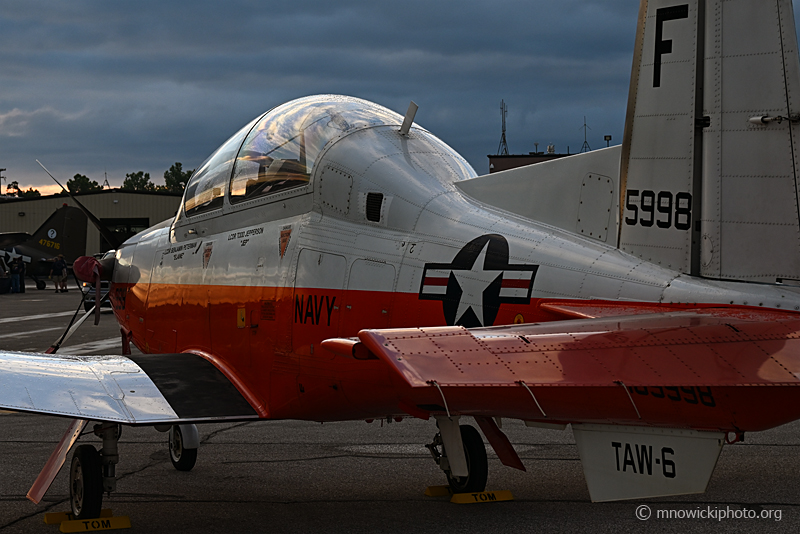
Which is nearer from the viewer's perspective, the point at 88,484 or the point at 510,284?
the point at 510,284

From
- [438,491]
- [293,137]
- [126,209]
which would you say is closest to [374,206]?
[293,137]

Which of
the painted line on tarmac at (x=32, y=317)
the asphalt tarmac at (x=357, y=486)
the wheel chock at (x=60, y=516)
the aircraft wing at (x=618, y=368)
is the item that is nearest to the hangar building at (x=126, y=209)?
the painted line on tarmac at (x=32, y=317)

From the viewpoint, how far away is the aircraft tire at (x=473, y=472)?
23.6ft

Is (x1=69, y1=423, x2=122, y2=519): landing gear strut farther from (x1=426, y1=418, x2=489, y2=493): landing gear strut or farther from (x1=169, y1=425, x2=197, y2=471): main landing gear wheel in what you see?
(x1=426, y1=418, x2=489, y2=493): landing gear strut

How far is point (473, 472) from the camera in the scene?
23.8 feet

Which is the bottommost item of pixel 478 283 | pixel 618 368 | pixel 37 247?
pixel 37 247

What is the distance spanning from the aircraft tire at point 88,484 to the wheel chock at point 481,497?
9.23ft

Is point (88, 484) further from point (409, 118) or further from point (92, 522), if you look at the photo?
point (409, 118)

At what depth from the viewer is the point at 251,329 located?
6.62 meters

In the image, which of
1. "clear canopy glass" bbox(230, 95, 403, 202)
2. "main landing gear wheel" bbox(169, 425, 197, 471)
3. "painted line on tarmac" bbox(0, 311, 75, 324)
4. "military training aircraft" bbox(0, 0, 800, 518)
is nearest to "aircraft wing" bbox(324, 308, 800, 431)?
"military training aircraft" bbox(0, 0, 800, 518)

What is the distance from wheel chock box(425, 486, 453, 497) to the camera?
723 cm

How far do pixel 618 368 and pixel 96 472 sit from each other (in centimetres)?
443

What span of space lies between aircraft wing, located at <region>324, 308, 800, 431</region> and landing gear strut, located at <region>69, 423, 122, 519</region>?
10.7 ft

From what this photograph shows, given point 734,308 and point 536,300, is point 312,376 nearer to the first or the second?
point 536,300
